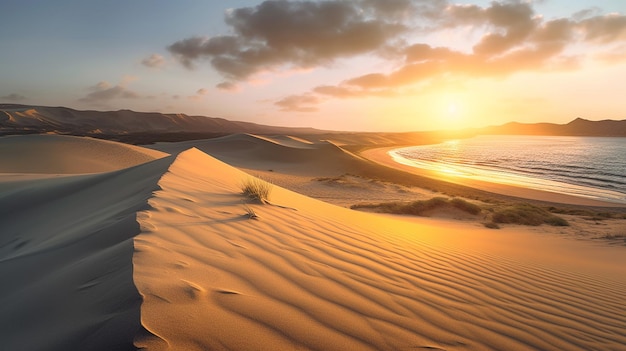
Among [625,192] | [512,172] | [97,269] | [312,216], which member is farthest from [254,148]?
[97,269]

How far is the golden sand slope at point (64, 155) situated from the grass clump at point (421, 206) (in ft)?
42.1

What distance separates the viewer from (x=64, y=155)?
18.2 meters

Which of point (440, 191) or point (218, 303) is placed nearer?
point (218, 303)

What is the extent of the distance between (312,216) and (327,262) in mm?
2107

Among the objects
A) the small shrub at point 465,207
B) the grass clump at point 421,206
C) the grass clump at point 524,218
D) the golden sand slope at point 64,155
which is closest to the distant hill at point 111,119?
the golden sand slope at point 64,155

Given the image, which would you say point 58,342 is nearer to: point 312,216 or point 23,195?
point 312,216

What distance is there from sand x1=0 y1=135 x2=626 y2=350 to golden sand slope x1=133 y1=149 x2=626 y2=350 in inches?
0.5

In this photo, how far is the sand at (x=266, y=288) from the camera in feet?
5.88

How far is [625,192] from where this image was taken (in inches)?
899

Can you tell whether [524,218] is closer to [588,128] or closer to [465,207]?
[465,207]

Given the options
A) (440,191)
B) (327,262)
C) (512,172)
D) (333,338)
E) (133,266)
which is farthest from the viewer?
(512,172)

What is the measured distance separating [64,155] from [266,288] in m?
20.6

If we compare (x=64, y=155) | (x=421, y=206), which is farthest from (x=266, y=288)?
(x=64, y=155)

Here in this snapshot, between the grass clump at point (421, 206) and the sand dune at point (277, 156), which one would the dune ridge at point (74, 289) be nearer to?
the grass clump at point (421, 206)
